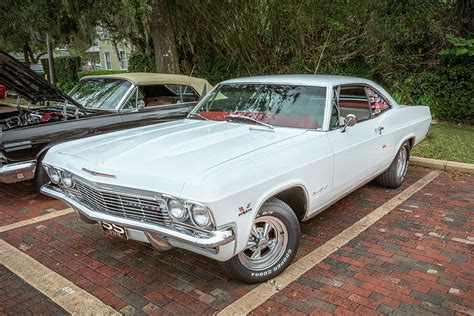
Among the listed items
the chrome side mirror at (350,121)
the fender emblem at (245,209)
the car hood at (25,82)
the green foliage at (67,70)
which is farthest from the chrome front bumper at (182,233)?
the green foliage at (67,70)

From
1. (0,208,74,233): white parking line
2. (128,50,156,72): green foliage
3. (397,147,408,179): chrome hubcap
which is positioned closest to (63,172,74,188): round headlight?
(0,208,74,233): white parking line

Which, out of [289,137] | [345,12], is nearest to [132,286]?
[289,137]

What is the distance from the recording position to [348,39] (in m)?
10.5

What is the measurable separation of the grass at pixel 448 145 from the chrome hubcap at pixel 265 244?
4614mm

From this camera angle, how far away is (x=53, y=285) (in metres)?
3.23

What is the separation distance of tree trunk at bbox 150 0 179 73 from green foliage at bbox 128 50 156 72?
5.12m

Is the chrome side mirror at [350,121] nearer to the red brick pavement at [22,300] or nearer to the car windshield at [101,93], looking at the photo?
the red brick pavement at [22,300]

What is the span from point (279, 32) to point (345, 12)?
1889mm

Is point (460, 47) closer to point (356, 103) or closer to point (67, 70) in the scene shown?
point (356, 103)

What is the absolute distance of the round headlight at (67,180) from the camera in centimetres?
337

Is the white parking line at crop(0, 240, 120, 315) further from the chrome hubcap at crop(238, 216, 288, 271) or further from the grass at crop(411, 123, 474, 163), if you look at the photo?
the grass at crop(411, 123, 474, 163)

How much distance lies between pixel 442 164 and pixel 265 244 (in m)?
4.47

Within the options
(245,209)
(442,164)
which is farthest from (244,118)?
(442,164)

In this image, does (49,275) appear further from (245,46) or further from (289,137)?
(245,46)
